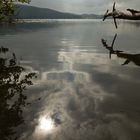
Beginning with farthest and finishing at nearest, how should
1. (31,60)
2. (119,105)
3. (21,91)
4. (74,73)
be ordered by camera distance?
1. (31,60)
2. (74,73)
3. (21,91)
4. (119,105)

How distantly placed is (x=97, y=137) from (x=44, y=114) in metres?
3.00

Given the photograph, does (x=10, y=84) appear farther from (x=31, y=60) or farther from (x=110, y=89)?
(x=31, y=60)

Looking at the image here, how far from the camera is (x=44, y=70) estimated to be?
22016mm

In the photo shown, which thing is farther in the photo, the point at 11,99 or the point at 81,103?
the point at 11,99

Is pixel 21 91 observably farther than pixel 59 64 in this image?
No

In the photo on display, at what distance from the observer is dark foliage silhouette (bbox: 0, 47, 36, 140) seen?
10.8 m

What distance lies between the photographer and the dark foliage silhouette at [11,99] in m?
10.8

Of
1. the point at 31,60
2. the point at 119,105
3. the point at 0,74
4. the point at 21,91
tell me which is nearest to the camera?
the point at 119,105

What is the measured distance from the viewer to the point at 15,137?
10148 millimetres

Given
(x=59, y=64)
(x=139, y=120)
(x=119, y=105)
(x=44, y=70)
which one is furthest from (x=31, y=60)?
(x=139, y=120)

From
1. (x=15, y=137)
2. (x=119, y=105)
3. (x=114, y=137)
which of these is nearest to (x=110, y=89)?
(x=119, y=105)

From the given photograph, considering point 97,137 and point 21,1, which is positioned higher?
point 21,1

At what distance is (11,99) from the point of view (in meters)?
14.2

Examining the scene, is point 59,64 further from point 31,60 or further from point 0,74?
point 0,74
